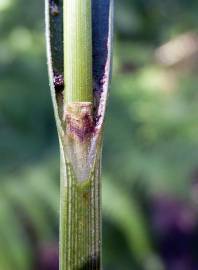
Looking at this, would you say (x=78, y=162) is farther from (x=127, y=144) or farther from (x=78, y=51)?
(x=127, y=144)

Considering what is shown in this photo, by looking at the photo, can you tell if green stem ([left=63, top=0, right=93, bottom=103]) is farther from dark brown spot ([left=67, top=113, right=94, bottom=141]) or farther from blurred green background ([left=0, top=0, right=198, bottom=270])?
blurred green background ([left=0, top=0, right=198, bottom=270])

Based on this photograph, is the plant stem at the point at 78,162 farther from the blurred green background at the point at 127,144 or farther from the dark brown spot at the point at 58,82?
the blurred green background at the point at 127,144

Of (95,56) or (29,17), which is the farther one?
(29,17)

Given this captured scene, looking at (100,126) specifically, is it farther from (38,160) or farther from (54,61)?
(38,160)

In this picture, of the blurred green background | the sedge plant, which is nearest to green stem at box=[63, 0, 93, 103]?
the sedge plant

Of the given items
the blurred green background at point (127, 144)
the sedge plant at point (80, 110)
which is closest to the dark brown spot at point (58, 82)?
the sedge plant at point (80, 110)

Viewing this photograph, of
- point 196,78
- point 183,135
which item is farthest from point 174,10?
point 183,135

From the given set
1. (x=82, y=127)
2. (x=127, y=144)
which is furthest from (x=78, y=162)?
(x=127, y=144)
